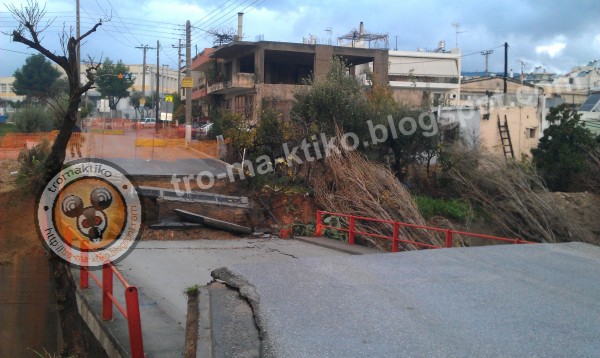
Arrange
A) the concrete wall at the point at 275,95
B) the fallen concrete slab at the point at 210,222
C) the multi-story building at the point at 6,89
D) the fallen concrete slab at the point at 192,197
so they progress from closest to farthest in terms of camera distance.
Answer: the fallen concrete slab at the point at 210,222 < the fallen concrete slab at the point at 192,197 < the concrete wall at the point at 275,95 < the multi-story building at the point at 6,89

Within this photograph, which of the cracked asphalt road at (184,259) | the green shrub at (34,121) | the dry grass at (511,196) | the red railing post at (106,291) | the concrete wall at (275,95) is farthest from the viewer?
the concrete wall at (275,95)

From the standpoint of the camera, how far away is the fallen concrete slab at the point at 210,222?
16812 millimetres

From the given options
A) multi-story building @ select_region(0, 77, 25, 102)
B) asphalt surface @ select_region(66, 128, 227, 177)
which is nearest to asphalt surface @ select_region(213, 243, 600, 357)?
asphalt surface @ select_region(66, 128, 227, 177)

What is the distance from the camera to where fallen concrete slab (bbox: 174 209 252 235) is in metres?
16.8

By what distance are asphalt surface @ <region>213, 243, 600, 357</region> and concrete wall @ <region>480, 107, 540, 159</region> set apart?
79.5ft

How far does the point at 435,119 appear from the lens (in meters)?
26.8

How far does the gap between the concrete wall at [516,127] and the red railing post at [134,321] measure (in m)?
27.6

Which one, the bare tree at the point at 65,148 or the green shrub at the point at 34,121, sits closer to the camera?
the bare tree at the point at 65,148

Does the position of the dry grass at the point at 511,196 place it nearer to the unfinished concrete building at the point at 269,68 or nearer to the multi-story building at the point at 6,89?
the unfinished concrete building at the point at 269,68

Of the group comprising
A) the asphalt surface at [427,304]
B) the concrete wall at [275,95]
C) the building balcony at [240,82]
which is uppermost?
the building balcony at [240,82]

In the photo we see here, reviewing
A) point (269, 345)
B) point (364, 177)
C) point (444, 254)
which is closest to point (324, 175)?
point (364, 177)

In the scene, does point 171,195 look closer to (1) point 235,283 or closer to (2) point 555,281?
(1) point 235,283
